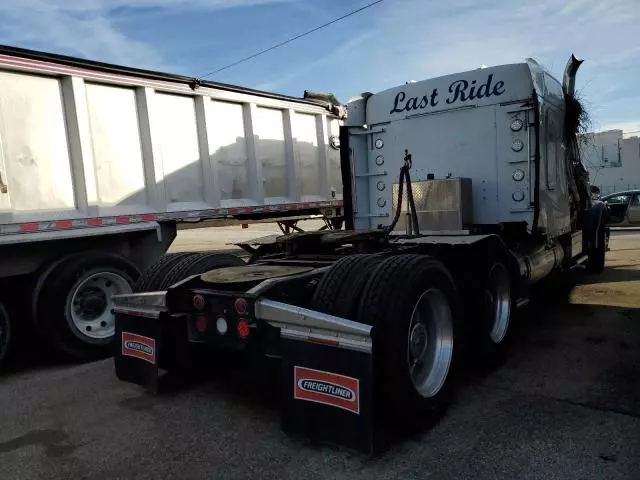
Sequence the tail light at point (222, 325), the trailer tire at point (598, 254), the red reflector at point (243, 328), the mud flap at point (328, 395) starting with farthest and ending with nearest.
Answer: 1. the trailer tire at point (598, 254)
2. the tail light at point (222, 325)
3. the red reflector at point (243, 328)
4. the mud flap at point (328, 395)

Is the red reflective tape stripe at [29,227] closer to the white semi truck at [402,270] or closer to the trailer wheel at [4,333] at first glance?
the trailer wheel at [4,333]

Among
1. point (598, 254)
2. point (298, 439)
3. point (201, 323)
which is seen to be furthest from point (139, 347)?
point (598, 254)

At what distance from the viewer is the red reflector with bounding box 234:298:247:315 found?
3576mm

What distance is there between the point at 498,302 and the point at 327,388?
8.75 ft

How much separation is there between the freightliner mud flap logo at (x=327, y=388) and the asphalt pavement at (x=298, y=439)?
352 millimetres

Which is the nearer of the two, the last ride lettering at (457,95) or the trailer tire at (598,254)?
the last ride lettering at (457,95)

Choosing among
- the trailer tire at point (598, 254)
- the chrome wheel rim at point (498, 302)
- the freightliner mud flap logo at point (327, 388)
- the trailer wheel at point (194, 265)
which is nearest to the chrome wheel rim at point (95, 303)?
the trailer wheel at point (194, 265)

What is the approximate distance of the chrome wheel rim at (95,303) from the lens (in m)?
5.89

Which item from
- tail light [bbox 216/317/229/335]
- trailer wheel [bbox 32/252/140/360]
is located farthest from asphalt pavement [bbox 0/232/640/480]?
tail light [bbox 216/317/229/335]

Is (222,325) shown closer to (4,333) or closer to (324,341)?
(324,341)

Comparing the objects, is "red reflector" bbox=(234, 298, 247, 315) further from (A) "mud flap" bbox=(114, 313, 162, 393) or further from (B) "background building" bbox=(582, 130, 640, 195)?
(B) "background building" bbox=(582, 130, 640, 195)

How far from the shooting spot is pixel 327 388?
10.6 ft

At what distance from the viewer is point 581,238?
861 cm

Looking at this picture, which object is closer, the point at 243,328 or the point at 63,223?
the point at 243,328
